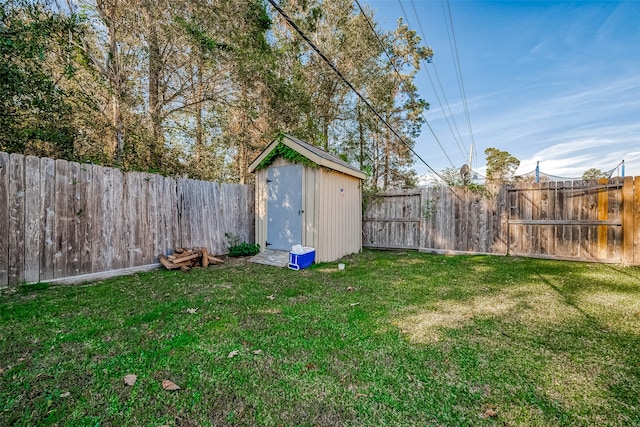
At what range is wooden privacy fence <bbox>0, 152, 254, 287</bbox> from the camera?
11.0ft

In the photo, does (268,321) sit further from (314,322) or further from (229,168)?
(229,168)

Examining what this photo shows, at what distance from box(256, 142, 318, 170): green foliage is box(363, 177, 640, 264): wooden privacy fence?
295cm

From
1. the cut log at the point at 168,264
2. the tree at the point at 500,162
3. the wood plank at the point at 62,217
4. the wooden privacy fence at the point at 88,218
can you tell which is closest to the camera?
the wooden privacy fence at the point at 88,218

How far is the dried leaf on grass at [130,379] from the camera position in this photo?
1.62 m

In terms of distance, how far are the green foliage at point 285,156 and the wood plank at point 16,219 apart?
385 cm

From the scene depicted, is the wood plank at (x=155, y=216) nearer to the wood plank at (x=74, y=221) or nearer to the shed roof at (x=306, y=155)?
the wood plank at (x=74, y=221)

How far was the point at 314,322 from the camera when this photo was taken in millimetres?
2580

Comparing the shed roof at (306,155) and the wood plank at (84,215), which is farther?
the shed roof at (306,155)

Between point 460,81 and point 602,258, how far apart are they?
869cm

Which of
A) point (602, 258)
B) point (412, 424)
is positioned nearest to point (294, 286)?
point (412, 424)

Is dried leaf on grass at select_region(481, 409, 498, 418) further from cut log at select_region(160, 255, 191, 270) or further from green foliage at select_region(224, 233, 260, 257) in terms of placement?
green foliage at select_region(224, 233, 260, 257)

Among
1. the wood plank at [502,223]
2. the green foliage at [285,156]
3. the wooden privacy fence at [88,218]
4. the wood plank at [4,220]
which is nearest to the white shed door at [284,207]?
the green foliage at [285,156]

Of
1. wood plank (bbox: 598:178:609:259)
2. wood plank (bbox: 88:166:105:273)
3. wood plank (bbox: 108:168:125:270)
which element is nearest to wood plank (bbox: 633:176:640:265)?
wood plank (bbox: 598:178:609:259)

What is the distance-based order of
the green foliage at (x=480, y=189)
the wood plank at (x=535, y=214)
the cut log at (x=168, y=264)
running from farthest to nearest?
1. the green foliage at (x=480, y=189)
2. the wood plank at (x=535, y=214)
3. the cut log at (x=168, y=264)
